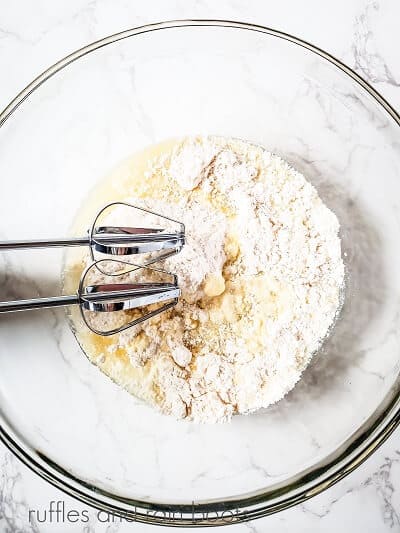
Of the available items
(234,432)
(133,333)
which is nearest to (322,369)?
(234,432)

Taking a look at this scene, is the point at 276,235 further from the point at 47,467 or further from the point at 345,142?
the point at 47,467

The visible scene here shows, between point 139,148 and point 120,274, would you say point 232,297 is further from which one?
point 139,148

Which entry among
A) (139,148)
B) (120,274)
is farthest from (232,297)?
(139,148)

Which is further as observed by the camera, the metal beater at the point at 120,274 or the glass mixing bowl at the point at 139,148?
the glass mixing bowl at the point at 139,148

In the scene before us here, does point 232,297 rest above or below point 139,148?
below
